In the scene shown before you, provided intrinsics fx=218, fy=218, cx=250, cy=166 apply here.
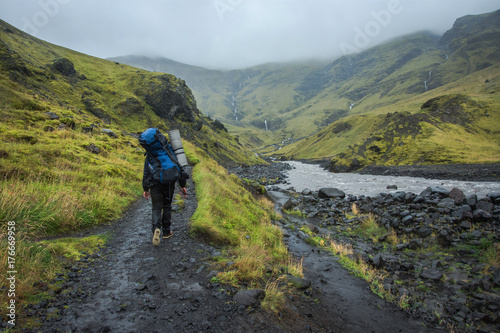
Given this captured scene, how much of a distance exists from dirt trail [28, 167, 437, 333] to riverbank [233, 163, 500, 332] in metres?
1.56

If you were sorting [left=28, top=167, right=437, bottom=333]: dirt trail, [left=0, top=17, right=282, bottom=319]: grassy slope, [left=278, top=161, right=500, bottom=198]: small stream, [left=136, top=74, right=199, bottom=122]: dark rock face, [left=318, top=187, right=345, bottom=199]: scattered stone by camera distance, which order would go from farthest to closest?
[left=136, top=74, right=199, bottom=122]: dark rock face
[left=278, top=161, right=500, bottom=198]: small stream
[left=318, top=187, right=345, bottom=199]: scattered stone
[left=0, top=17, right=282, bottom=319]: grassy slope
[left=28, top=167, right=437, bottom=333]: dirt trail

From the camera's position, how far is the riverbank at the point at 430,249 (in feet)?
21.6

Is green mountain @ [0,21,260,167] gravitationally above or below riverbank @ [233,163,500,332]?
above

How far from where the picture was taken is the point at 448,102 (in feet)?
230

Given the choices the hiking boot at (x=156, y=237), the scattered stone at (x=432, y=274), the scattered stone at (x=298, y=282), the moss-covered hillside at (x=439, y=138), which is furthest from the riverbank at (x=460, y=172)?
the hiking boot at (x=156, y=237)

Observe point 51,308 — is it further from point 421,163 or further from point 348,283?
point 421,163

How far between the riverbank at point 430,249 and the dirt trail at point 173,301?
61.3 inches

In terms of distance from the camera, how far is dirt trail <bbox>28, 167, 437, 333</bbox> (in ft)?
11.4

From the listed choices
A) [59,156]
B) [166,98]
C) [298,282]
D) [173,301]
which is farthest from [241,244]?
[166,98]

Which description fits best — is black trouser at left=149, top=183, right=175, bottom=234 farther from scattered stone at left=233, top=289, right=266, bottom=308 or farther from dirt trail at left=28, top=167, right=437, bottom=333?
scattered stone at left=233, top=289, right=266, bottom=308

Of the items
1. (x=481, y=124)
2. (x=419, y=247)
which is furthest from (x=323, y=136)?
(x=419, y=247)

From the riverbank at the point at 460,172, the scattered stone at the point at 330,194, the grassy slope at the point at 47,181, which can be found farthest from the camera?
the riverbank at the point at 460,172

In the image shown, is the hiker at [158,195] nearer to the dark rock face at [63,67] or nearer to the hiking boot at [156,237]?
the hiking boot at [156,237]

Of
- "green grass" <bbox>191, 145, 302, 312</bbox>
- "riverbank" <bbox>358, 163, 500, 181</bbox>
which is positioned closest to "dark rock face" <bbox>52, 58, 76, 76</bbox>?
"green grass" <bbox>191, 145, 302, 312</bbox>
